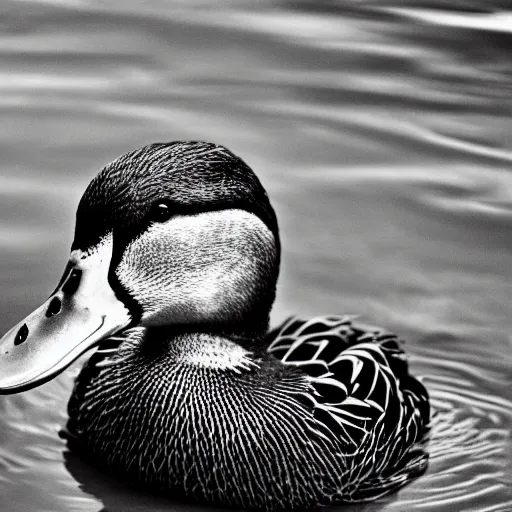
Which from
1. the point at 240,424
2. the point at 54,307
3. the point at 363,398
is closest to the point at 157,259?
the point at 54,307

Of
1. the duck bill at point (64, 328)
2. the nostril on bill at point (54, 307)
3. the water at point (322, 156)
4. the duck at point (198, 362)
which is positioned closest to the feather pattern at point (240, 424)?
the duck at point (198, 362)

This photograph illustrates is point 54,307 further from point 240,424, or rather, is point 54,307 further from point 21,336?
point 240,424

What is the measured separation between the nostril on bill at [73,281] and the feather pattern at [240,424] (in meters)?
0.63

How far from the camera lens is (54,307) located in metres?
5.04

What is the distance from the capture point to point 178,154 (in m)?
5.20

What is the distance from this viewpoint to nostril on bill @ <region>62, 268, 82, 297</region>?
5020 mm

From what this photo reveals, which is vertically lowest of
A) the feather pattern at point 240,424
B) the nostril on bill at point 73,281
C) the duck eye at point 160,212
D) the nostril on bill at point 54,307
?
the feather pattern at point 240,424

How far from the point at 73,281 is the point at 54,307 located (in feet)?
0.42

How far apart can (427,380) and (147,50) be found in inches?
169

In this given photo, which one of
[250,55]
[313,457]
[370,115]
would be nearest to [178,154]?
[313,457]

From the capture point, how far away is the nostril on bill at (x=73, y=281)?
198 inches

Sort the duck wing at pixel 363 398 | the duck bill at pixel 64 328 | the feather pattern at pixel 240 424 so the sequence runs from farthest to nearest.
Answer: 1. the duck wing at pixel 363 398
2. the feather pattern at pixel 240 424
3. the duck bill at pixel 64 328

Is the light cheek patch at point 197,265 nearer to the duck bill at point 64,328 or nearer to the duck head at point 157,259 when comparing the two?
the duck head at point 157,259

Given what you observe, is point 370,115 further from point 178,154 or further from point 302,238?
point 178,154
